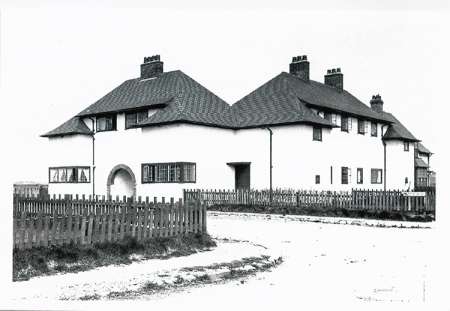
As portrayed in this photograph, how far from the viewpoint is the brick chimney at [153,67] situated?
3700cm

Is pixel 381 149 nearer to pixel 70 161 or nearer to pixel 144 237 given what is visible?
pixel 70 161

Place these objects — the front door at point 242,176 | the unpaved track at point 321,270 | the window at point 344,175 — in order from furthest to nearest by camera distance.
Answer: the window at point 344,175 < the front door at point 242,176 < the unpaved track at point 321,270

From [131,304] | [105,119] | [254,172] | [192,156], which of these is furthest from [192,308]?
[105,119]

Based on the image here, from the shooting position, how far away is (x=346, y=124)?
1454 inches

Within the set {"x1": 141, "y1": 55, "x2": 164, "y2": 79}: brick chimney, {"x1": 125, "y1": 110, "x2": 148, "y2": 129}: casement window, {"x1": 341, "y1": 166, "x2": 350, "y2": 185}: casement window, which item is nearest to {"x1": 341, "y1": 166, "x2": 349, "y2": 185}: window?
{"x1": 341, "y1": 166, "x2": 350, "y2": 185}: casement window

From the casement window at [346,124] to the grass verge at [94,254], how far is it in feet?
82.5

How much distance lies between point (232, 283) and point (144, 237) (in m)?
3.88

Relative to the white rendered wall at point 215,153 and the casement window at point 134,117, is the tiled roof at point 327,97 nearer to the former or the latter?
the white rendered wall at point 215,153

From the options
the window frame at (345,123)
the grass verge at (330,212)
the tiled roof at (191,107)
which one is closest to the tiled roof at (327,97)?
the window frame at (345,123)

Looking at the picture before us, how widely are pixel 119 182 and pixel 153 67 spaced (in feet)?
28.7

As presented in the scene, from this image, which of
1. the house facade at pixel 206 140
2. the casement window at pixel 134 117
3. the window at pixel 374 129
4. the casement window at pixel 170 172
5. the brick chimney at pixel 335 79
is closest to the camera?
the casement window at pixel 170 172

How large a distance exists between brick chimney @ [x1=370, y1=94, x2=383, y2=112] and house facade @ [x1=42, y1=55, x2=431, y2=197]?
8.52m

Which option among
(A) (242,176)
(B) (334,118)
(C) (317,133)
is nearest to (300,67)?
(B) (334,118)

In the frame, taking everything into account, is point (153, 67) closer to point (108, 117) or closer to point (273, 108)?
point (108, 117)
